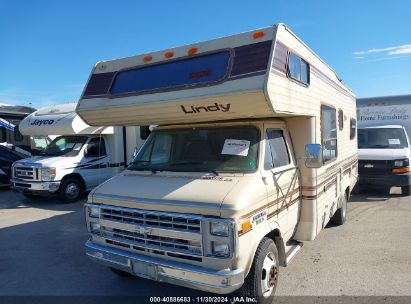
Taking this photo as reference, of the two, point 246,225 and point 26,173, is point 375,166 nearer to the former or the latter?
point 246,225

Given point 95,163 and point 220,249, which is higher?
point 95,163

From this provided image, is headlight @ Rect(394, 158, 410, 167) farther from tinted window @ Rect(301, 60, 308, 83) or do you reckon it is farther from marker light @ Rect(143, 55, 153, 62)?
marker light @ Rect(143, 55, 153, 62)

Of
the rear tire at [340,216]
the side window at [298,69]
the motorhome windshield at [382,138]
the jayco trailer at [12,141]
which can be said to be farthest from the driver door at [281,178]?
the jayco trailer at [12,141]

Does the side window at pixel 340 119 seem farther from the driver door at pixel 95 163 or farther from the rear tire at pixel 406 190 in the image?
the driver door at pixel 95 163

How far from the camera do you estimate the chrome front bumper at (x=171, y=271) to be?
3396mm

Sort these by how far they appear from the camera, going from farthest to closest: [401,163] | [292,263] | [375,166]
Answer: [375,166] → [401,163] → [292,263]

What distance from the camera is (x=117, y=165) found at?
1153cm

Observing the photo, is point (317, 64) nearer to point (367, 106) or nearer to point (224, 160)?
point (224, 160)

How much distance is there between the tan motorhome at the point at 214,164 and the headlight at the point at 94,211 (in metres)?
0.02

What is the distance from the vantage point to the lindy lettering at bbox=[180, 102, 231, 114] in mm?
3914

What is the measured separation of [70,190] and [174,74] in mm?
7527

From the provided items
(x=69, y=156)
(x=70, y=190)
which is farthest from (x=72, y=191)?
(x=69, y=156)

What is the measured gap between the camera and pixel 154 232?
3.79m

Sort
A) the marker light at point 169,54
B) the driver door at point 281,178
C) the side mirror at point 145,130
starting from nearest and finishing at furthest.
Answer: the driver door at point 281,178 → the marker light at point 169,54 → the side mirror at point 145,130
